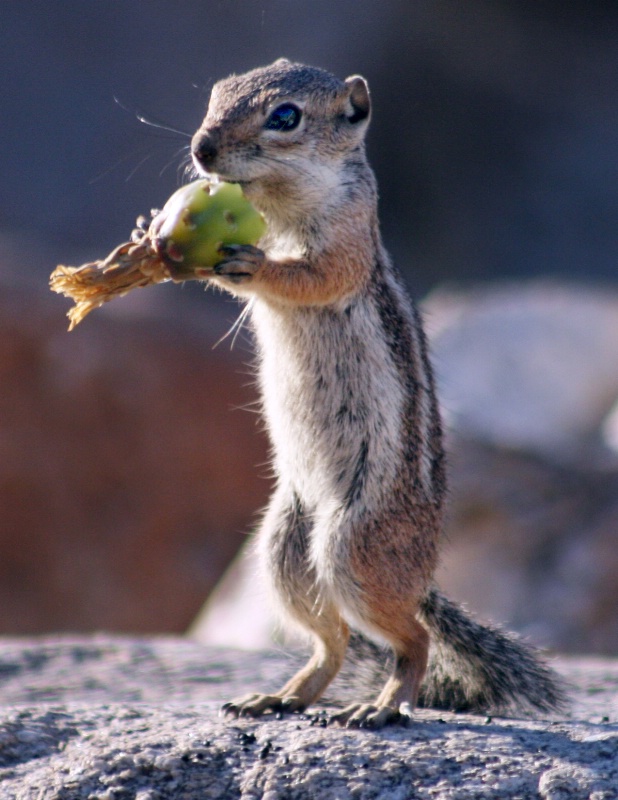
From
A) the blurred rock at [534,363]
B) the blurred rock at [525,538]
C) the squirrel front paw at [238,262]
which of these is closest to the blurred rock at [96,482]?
the blurred rock at [525,538]

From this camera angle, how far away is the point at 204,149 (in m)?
3.97

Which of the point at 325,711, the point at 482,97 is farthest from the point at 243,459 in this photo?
the point at 482,97

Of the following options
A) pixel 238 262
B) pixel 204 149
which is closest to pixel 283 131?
pixel 204 149

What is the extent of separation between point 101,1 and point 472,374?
1073 centimetres

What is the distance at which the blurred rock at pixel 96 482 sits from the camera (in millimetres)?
10023

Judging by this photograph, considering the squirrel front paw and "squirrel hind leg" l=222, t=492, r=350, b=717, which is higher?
the squirrel front paw

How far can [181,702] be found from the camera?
4824 mm

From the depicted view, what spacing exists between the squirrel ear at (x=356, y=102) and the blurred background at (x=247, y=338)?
28.4 inches

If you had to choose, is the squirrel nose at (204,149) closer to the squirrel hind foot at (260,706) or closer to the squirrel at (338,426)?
the squirrel at (338,426)

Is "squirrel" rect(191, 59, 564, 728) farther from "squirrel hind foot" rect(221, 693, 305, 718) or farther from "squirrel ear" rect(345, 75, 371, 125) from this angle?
"squirrel ear" rect(345, 75, 371, 125)

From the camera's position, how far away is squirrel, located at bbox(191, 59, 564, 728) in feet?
12.9

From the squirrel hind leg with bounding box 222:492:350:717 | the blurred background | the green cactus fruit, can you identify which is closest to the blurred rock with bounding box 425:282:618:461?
the blurred background

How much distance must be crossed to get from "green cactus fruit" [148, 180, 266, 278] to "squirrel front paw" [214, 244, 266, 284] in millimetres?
19

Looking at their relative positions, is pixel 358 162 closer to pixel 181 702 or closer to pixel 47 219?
pixel 181 702
